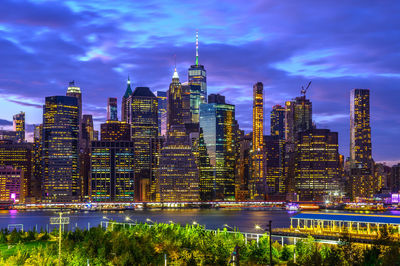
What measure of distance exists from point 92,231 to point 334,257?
31.8m

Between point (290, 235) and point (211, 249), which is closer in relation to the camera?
point (211, 249)

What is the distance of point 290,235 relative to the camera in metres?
90.5

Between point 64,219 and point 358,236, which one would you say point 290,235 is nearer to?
point 358,236

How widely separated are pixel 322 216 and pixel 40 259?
53530 millimetres

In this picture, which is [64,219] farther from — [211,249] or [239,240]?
[239,240]

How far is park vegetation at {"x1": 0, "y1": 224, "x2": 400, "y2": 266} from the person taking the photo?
50188 mm

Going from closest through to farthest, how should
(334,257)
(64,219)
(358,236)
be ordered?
(334,257), (64,219), (358,236)

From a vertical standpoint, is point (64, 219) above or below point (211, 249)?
above

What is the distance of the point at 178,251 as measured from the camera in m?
59.1

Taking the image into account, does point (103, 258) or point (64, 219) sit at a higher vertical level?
point (64, 219)

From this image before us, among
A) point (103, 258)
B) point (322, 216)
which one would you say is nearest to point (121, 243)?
point (103, 258)

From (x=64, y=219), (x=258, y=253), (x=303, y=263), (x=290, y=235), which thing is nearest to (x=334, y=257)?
(x=303, y=263)

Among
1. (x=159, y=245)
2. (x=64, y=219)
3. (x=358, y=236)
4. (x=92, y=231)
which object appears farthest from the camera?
(x=358, y=236)

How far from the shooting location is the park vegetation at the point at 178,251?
5019 centimetres
